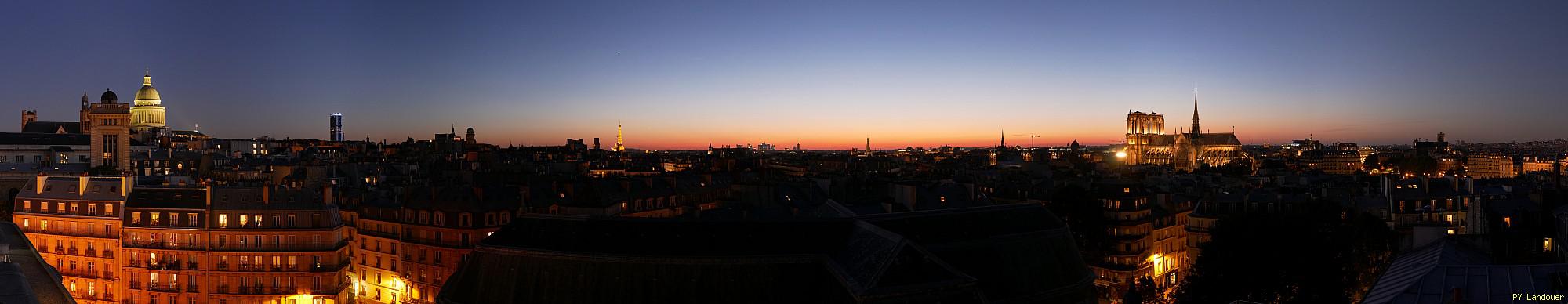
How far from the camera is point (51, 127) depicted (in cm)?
15788

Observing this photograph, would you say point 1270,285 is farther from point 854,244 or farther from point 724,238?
point 724,238

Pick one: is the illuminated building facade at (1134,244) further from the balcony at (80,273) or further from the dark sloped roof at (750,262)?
the balcony at (80,273)

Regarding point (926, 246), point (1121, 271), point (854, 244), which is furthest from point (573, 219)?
point (1121, 271)

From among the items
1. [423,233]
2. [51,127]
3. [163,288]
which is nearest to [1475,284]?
[423,233]

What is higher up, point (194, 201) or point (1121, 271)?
point (194, 201)

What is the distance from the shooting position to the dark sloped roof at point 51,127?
156000 mm

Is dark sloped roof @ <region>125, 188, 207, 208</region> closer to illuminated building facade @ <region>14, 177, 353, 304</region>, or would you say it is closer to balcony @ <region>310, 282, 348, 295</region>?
illuminated building facade @ <region>14, 177, 353, 304</region>

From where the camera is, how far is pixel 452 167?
136 metres

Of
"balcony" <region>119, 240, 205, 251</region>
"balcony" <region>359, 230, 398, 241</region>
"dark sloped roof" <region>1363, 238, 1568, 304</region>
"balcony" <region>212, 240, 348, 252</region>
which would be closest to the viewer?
"dark sloped roof" <region>1363, 238, 1568, 304</region>

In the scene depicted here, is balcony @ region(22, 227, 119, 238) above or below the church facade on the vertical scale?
below

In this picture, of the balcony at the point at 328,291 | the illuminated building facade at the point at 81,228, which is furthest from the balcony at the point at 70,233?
the balcony at the point at 328,291

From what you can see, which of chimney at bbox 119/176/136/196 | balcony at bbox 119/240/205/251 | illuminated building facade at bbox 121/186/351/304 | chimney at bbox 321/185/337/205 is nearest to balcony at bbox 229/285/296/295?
illuminated building facade at bbox 121/186/351/304

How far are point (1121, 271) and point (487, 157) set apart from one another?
143728 millimetres

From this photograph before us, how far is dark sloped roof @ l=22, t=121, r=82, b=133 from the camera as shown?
6142 inches
